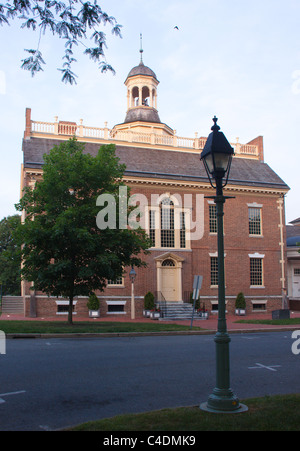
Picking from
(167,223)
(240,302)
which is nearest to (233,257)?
(240,302)

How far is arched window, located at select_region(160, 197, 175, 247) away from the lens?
2958cm

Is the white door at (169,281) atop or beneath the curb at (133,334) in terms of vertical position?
atop

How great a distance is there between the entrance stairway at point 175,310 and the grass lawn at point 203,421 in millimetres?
20268

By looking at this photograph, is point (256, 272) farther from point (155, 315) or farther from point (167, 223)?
point (155, 315)

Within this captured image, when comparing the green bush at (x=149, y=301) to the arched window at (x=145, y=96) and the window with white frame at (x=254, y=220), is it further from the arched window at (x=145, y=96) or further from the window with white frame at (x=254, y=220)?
the arched window at (x=145, y=96)

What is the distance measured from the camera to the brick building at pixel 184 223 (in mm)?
28350

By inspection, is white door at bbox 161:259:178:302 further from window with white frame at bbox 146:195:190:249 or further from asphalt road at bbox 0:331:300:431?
asphalt road at bbox 0:331:300:431

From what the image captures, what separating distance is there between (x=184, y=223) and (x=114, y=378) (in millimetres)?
21772

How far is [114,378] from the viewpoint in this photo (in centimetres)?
848

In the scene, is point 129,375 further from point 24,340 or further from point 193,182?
point 193,182

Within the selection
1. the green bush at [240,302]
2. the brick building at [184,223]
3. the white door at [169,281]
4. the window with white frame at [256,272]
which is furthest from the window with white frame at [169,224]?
the window with white frame at [256,272]

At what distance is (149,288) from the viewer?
93.1 ft
